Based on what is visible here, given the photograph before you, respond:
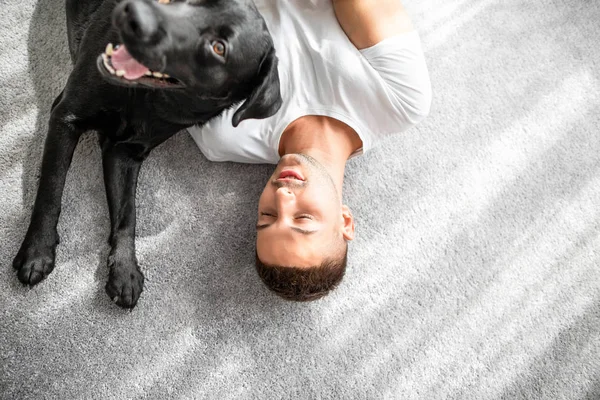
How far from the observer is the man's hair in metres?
1.72

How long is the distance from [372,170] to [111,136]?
1.16 m

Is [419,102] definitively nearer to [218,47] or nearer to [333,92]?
[333,92]

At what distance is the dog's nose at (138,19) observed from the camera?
1277 millimetres

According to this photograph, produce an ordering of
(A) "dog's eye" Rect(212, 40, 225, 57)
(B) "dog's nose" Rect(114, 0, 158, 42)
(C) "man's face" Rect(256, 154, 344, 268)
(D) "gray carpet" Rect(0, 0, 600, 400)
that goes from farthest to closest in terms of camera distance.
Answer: (D) "gray carpet" Rect(0, 0, 600, 400), (C) "man's face" Rect(256, 154, 344, 268), (A) "dog's eye" Rect(212, 40, 225, 57), (B) "dog's nose" Rect(114, 0, 158, 42)

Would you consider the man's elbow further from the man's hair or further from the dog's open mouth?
the dog's open mouth

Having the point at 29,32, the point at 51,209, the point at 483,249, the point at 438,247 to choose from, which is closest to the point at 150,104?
the point at 51,209

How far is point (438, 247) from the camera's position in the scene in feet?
7.40

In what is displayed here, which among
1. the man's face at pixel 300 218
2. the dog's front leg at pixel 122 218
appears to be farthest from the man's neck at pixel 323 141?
the dog's front leg at pixel 122 218

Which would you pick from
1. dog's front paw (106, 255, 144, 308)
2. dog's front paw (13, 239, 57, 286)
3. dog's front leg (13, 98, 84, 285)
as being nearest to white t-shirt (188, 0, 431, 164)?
dog's front leg (13, 98, 84, 285)

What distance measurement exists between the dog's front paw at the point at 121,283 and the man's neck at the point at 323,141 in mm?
766

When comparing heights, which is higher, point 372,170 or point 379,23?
point 379,23

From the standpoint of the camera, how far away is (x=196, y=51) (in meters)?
1.40

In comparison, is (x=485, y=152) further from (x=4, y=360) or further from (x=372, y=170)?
(x=4, y=360)

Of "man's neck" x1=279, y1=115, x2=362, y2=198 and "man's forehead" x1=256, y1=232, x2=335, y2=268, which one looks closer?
"man's forehead" x1=256, y1=232, x2=335, y2=268
